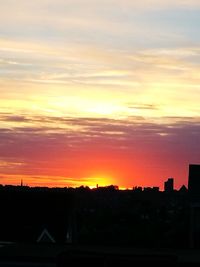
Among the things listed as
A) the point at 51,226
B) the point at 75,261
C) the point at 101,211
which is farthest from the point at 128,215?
the point at 75,261

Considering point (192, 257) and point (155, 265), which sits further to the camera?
point (192, 257)

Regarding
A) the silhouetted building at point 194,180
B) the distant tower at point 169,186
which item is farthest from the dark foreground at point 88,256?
the distant tower at point 169,186

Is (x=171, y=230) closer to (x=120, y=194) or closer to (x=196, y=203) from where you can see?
(x=196, y=203)

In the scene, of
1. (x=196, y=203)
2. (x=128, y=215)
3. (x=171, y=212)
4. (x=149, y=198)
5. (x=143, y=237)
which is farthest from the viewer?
(x=149, y=198)

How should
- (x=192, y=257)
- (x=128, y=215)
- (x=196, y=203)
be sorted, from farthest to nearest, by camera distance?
1. (x=128, y=215)
2. (x=196, y=203)
3. (x=192, y=257)

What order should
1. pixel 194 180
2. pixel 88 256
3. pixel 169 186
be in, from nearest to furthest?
pixel 88 256 < pixel 194 180 < pixel 169 186

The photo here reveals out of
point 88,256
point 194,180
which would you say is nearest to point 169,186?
point 194,180

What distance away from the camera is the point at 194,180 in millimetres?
35594

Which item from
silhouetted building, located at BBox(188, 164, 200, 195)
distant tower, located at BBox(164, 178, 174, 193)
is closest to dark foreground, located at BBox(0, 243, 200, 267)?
silhouetted building, located at BBox(188, 164, 200, 195)

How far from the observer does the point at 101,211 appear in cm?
4856

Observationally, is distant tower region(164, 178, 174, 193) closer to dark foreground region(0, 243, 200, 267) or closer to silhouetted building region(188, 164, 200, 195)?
silhouetted building region(188, 164, 200, 195)

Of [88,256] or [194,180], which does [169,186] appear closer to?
[194,180]

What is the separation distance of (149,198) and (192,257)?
37.9 m

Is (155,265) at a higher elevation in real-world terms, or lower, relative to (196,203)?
lower
